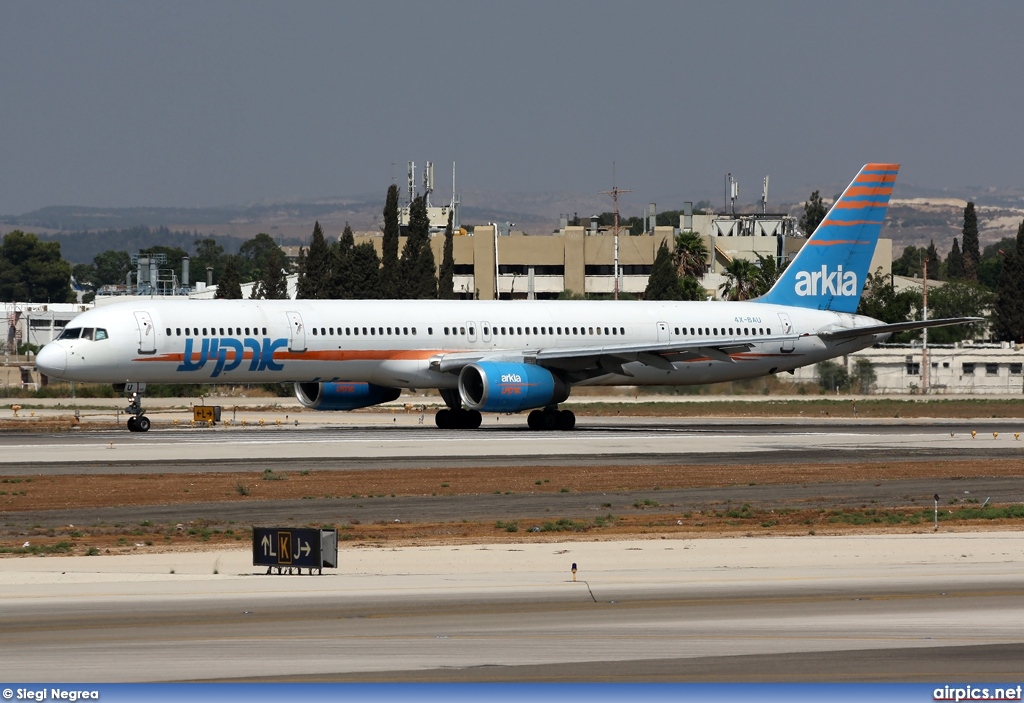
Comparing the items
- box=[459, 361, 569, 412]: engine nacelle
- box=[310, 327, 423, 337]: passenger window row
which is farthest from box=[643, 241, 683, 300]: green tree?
box=[310, 327, 423, 337]: passenger window row

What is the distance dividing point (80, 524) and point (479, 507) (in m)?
7.17

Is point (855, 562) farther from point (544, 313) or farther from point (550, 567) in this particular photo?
point (544, 313)

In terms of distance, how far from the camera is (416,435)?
45531 mm

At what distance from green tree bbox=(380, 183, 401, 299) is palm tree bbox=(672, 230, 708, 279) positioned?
130ft

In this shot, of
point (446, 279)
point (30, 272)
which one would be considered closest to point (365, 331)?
point (446, 279)

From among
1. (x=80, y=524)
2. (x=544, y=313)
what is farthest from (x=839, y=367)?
(x=80, y=524)

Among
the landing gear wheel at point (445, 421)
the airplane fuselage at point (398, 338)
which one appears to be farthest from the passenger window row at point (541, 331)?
the landing gear wheel at point (445, 421)

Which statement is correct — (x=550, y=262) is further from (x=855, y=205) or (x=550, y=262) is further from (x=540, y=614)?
(x=540, y=614)

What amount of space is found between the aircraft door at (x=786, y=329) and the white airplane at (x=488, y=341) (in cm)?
5

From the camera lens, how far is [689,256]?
456 feet

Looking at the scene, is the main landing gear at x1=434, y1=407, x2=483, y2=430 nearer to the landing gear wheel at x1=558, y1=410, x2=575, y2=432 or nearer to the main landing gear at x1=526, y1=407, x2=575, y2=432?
the main landing gear at x1=526, y1=407, x2=575, y2=432

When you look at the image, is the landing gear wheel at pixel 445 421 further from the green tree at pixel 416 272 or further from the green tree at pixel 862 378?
the green tree at pixel 416 272

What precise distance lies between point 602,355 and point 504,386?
3.94 m

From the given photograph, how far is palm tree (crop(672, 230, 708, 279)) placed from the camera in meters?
139
